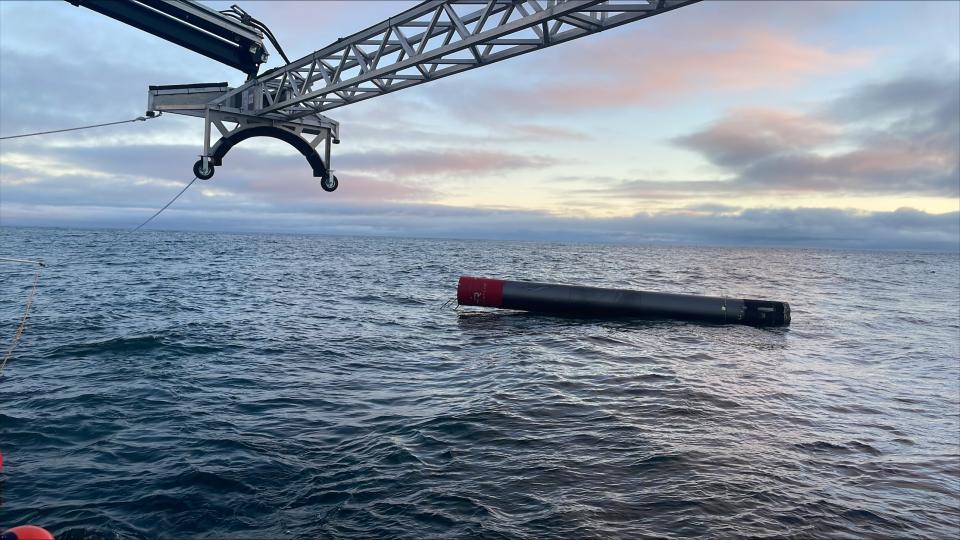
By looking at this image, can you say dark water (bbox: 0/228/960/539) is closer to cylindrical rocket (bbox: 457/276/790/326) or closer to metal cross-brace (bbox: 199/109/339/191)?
cylindrical rocket (bbox: 457/276/790/326)

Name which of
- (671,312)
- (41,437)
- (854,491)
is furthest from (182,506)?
(671,312)

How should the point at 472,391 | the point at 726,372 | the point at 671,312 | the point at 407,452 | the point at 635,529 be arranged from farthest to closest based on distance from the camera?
the point at 671,312, the point at 726,372, the point at 472,391, the point at 407,452, the point at 635,529

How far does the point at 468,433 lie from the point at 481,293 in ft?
45.8

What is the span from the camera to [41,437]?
8430 mm

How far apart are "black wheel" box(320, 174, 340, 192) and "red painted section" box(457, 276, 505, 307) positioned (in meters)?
12.2

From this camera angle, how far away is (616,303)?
859 inches

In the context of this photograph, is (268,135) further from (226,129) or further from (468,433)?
(468,433)

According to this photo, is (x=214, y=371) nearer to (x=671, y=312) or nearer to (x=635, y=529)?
(x=635, y=529)

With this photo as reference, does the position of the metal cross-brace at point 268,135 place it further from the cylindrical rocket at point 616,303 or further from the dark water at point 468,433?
the cylindrical rocket at point 616,303

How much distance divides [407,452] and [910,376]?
13735 millimetres

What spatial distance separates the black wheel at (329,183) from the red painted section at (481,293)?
40.2 ft

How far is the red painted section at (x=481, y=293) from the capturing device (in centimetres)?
2269

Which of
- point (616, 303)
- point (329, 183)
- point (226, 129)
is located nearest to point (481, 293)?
point (616, 303)

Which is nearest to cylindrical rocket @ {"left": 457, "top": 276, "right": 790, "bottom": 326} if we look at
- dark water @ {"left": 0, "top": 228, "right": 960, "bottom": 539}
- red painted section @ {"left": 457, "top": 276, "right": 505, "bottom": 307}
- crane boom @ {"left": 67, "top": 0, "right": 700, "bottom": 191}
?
red painted section @ {"left": 457, "top": 276, "right": 505, "bottom": 307}
